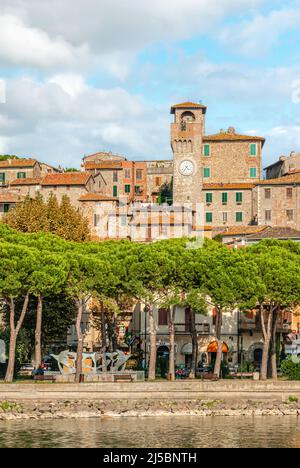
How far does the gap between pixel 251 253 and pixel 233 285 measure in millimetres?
6429

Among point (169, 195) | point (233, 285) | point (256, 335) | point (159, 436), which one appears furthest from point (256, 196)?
point (159, 436)

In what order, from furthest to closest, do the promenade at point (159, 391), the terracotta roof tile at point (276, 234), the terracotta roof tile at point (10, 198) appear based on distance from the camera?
the terracotta roof tile at point (10, 198) < the terracotta roof tile at point (276, 234) < the promenade at point (159, 391)

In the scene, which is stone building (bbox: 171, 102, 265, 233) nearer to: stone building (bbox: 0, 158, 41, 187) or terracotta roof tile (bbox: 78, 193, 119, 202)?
terracotta roof tile (bbox: 78, 193, 119, 202)

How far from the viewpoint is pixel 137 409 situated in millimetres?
54094

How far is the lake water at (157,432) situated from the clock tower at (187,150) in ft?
185

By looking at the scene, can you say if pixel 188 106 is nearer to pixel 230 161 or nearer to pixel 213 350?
pixel 230 161

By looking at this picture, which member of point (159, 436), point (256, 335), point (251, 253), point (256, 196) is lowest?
point (159, 436)

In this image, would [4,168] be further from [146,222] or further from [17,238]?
[17,238]

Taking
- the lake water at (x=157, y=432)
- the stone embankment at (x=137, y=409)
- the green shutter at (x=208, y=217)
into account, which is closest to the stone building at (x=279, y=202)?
the green shutter at (x=208, y=217)

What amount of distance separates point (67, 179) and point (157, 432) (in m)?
64.0

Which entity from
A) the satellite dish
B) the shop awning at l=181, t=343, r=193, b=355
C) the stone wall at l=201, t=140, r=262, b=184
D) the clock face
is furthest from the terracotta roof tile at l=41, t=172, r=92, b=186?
the satellite dish

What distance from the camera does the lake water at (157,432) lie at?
1741 inches

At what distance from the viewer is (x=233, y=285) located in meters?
59.0

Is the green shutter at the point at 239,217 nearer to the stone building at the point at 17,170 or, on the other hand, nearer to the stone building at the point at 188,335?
the stone building at the point at 17,170
